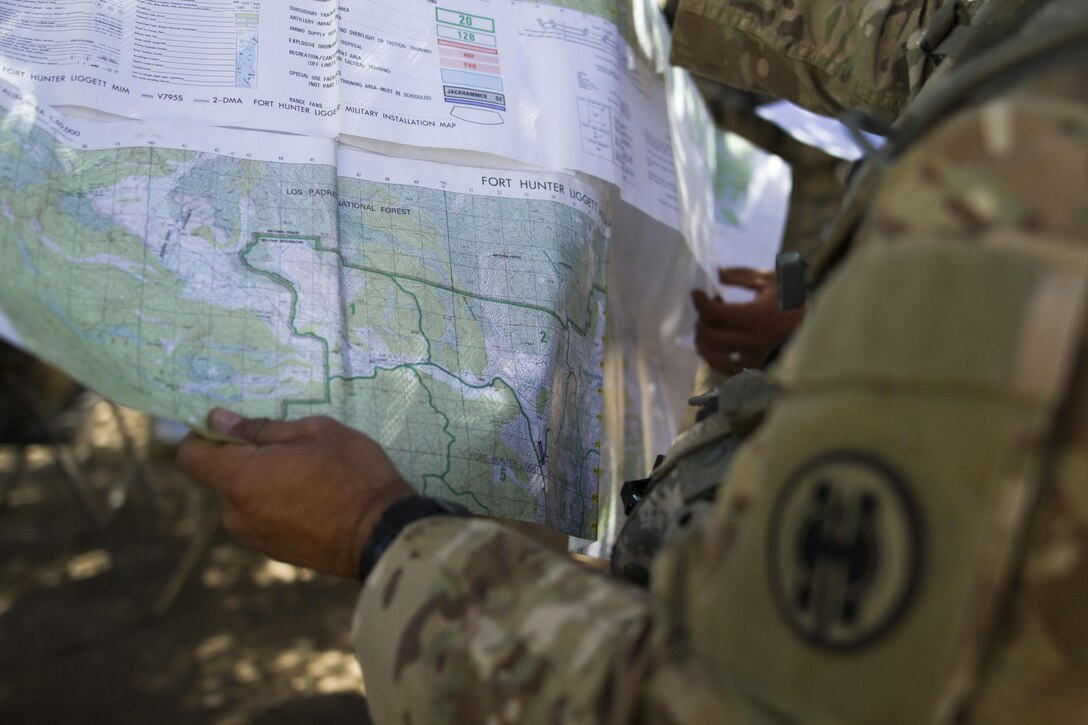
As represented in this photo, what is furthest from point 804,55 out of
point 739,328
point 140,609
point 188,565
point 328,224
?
point 140,609

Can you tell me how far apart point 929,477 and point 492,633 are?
39 centimetres

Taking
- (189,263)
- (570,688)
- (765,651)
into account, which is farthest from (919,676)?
(189,263)

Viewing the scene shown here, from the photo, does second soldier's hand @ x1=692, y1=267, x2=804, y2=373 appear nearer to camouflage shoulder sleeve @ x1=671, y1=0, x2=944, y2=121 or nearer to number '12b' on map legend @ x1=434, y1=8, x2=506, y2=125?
Answer: camouflage shoulder sleeve @ x1=671, y1=0, x2=944, y2=121

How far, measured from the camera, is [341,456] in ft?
3.08

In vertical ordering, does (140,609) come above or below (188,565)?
below

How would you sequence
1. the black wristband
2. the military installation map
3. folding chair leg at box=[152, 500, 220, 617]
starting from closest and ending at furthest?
1. the black wristband
2. the military installation map
3. folding chair leg at box=[152, 500, 220, 617]

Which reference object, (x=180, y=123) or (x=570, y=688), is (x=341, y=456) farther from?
(x=180, y=123)

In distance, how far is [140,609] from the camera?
3.00 m

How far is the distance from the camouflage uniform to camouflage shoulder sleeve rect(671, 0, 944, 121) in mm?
805

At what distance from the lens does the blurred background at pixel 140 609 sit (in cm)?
255

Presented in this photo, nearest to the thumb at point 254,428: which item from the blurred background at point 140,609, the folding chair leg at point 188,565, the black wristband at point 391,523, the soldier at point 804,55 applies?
the black wristband at point 391,523

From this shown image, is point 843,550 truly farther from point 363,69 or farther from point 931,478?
point 363,69

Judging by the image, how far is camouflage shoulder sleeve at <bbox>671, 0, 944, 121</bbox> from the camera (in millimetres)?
1341

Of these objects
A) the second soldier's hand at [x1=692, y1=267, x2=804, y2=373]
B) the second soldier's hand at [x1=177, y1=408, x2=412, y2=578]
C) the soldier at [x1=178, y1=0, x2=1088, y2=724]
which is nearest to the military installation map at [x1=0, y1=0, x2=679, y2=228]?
the second soldier's hand at [x1=692, y1=267, x2=804, y2=373]
